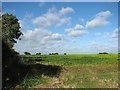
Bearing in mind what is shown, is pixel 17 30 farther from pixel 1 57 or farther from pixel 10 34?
pixel 1 57

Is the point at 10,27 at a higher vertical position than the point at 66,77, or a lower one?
higher

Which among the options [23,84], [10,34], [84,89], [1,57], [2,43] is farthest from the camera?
[10,34]

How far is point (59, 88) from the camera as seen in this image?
659 cm

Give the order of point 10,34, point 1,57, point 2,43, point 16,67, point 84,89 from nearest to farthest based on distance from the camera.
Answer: point 84,89 < point 1,57 < point 2,43 < point 16,67 < point 10,34

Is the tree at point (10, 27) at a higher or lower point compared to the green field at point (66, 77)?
higher

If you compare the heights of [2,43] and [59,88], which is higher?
[2,43]

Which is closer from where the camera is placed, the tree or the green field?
the green field

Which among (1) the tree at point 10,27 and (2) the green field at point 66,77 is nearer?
(2) the green field at point 66,77

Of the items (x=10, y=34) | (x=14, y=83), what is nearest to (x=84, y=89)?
(x=14, y=83)

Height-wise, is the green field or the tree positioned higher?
the tree

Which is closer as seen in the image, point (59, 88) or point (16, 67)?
point (59, 88)

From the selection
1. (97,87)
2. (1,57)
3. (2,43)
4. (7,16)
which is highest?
(7,16)

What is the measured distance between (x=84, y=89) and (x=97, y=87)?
3.36ft

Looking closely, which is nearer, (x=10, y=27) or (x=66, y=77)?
(x=66, y=77)
